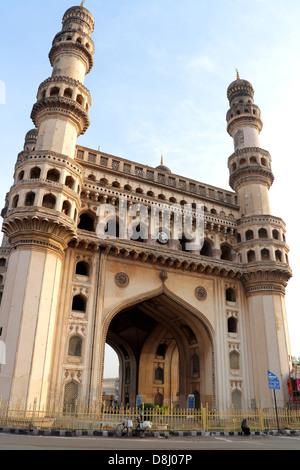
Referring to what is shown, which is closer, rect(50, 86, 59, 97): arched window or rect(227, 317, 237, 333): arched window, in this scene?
rect(50, 86, 59, 97): arched window

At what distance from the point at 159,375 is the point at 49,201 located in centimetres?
1724

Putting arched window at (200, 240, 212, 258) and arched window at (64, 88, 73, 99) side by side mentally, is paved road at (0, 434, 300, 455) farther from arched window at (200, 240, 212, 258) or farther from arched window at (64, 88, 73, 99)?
arched window at (64, 88, 73, 99)

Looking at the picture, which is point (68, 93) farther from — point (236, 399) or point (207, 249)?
point (236, 399)

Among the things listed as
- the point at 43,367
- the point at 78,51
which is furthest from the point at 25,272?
the point at 78,51

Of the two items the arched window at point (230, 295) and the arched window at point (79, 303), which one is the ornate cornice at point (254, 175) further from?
the arched window at point (79, 303)

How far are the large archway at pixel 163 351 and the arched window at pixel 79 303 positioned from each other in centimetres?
346

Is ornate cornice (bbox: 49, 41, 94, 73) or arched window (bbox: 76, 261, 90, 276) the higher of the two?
ornate cornice (bbox: 49, 41, 94, 73)

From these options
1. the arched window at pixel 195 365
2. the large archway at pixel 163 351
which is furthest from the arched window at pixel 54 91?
the arched window at pixel 195 365

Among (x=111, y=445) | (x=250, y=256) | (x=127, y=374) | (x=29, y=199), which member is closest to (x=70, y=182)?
(x=29, y=199)

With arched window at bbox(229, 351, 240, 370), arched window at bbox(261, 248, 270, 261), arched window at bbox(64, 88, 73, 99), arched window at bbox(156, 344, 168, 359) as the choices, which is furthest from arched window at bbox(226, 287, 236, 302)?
arched window at bbox(64, 88, 73, 99)

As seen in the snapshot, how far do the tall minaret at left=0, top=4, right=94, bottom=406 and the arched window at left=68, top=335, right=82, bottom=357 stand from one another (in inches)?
49.8

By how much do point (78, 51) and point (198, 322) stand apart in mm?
19805

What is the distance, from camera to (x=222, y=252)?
28672 mm

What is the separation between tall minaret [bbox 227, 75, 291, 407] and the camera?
928 inches
